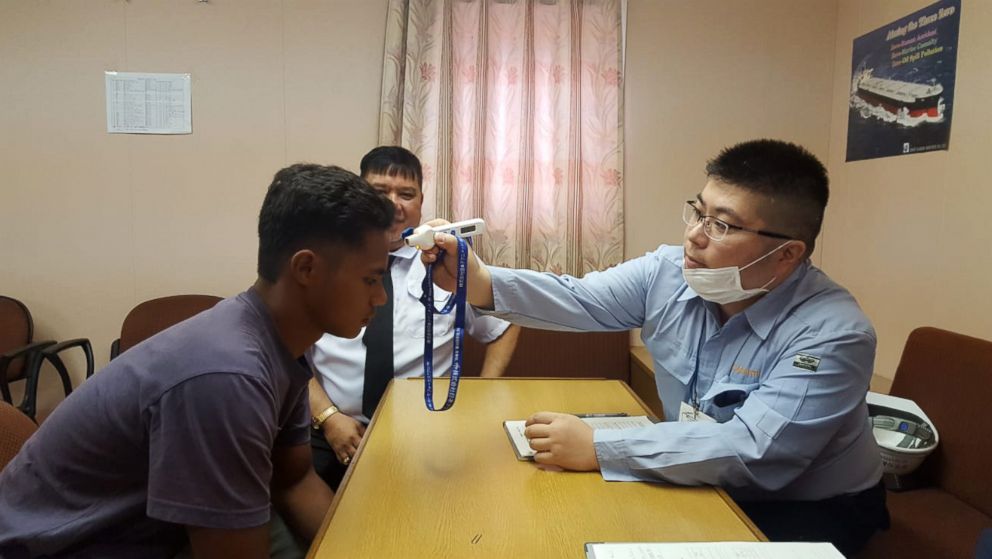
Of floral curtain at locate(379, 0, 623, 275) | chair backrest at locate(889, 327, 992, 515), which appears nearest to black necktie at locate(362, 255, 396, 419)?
floral curtain at locate(379, 0, 623, 275)

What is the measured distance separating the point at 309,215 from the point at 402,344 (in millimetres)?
942

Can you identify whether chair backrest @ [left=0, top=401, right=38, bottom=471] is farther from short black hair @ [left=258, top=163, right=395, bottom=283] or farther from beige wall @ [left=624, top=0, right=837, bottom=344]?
beige wall @ [left=624, top=0, right=837, bottom=344]

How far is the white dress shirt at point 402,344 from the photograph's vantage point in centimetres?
187

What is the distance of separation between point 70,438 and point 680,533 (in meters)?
0.95

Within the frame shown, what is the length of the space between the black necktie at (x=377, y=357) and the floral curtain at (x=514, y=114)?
1013 millimetres

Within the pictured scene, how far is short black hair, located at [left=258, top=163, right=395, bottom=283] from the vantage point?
1.07 metres

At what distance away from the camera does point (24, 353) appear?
2.37 m

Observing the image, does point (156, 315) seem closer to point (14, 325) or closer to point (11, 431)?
point (14, 325)

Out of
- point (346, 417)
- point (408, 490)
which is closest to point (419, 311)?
point (346, 417)

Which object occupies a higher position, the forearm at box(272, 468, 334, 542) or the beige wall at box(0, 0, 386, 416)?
the beige wall at box(0, 0, 386, 416)

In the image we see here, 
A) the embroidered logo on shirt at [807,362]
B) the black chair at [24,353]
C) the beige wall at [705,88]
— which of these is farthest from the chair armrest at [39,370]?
the beige wall at [705,88]

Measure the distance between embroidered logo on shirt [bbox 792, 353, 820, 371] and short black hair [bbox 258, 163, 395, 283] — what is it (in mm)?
846

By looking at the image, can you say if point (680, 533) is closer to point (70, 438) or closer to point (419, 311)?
point (70, 438)

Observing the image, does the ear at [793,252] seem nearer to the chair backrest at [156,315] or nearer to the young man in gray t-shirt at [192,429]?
the young man in gray t-shirt at [192,429]
